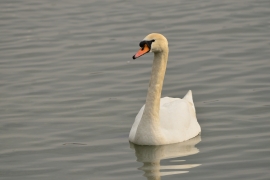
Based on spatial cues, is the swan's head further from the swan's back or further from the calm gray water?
the calm gray water

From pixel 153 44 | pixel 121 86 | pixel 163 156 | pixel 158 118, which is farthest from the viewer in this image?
pixel 121 86

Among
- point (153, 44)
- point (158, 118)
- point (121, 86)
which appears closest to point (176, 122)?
point (158, 118)

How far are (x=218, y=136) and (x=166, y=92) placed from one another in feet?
7.62

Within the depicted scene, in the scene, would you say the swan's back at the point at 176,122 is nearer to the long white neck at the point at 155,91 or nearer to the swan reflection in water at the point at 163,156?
the swan reflection in water at the point at 163,156

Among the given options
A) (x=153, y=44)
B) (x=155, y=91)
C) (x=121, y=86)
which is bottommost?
(x=121, y=86)

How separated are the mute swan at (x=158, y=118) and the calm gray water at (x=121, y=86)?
0.14m

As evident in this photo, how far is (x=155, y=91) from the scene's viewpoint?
9898 millimetres

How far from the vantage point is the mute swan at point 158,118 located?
31.6 feet

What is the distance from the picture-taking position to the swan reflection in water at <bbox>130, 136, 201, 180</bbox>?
8.63 metres

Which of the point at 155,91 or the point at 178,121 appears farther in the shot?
the point at 178,121

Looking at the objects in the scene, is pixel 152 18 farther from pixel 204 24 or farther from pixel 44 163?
pixel 44 163

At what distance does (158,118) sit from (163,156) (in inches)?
29.3

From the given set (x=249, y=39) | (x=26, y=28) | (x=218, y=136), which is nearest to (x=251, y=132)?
(x=218, y=136)

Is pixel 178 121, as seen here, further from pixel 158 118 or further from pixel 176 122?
pixel 158 118
